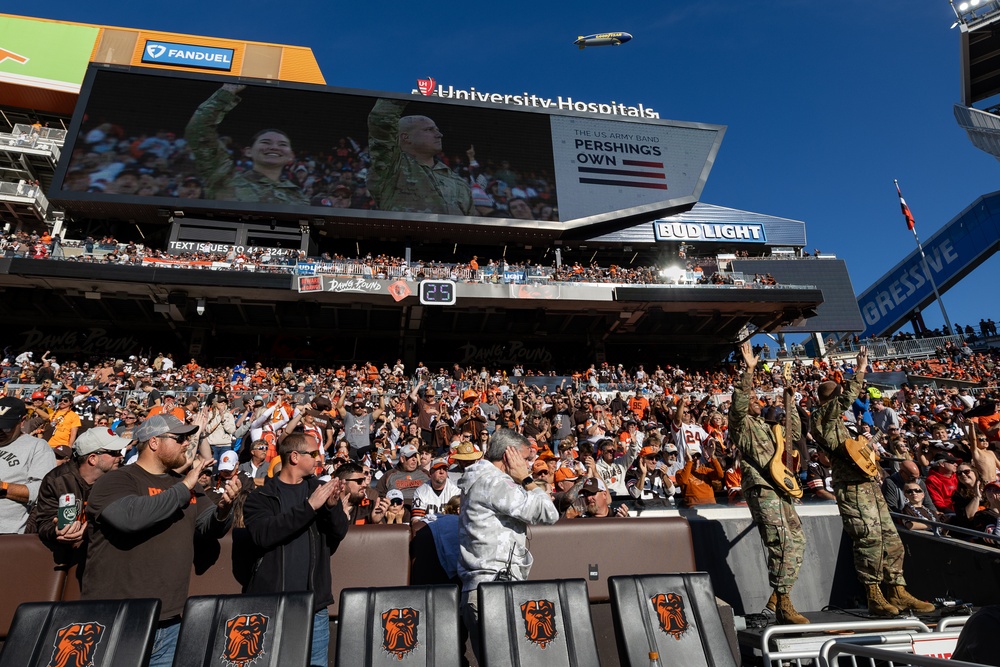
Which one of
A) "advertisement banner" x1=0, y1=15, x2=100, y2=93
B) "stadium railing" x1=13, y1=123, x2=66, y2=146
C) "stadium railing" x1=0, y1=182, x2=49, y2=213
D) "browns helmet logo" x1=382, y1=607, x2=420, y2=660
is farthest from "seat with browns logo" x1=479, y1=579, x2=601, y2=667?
"advertisement banner" x1=0, y1=15, x2=100, y2=93

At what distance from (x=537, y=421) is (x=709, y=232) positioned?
81.4 ft

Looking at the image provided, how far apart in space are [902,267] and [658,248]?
21.3m

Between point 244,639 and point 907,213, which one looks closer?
point 244,639

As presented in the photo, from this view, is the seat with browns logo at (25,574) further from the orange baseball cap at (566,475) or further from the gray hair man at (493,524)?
the orange baseball cap at (566,475)

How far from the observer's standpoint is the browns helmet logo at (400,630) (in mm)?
2465

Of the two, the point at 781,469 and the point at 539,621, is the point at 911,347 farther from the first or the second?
the point at 539,621

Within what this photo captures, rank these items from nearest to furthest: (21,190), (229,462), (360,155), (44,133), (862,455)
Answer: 1. (862,455)
2. (229,462)
3. (360,155)
4. (21,190)
5. (44,133)

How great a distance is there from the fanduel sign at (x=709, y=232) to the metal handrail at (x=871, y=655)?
27.9 metres

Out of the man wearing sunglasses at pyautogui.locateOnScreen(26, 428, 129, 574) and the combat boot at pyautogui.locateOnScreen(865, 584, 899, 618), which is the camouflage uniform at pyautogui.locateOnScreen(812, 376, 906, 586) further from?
the man wearing sunglasses at pyautogui.locateOnScreen(26, 428, 129, 574)

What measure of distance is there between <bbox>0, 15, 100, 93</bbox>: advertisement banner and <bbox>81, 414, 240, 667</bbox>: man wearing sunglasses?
3869 cm

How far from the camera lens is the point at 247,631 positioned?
2.38 meters

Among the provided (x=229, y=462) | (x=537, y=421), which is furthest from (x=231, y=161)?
(x=229, y=462)

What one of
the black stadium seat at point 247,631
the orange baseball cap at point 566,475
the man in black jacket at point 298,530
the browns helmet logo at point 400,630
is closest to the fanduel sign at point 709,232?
the orange baseball cap at point 566,475

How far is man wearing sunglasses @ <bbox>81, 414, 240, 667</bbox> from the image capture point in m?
2.54
